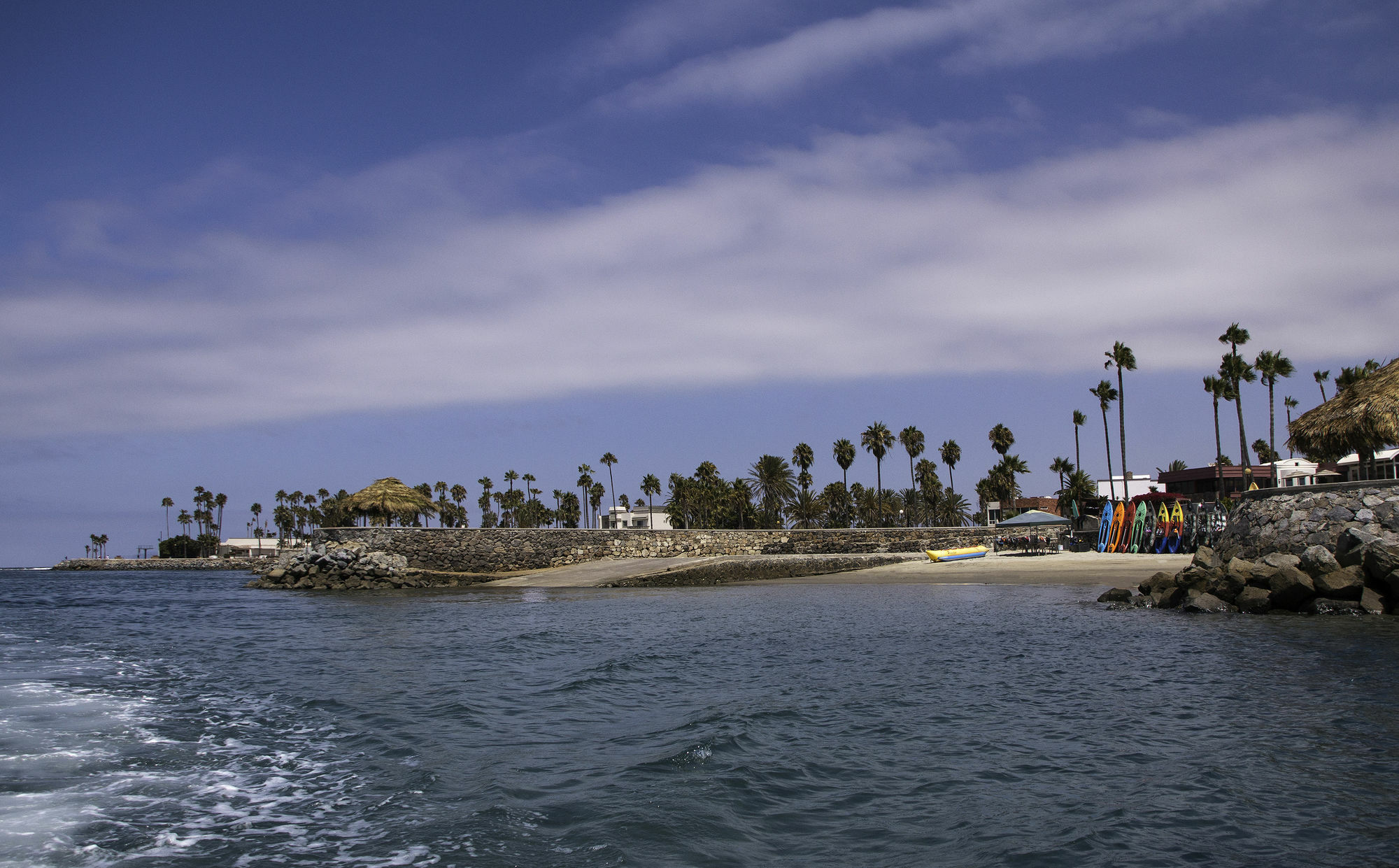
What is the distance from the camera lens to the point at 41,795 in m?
7.43

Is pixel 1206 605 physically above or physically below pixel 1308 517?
below

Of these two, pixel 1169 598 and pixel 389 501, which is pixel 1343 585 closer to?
pixel 1169 598

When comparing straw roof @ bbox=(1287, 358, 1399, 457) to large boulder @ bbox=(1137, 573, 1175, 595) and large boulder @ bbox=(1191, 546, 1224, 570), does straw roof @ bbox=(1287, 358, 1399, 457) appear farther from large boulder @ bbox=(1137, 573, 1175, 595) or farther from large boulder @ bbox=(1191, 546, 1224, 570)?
large boulder @ bbox=(1137, 573, 1175, 595)

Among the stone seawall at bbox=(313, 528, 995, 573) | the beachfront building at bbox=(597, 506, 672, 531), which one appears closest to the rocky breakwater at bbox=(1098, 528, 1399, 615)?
the stone seawall at bbox=(313, 528, 995, 573)

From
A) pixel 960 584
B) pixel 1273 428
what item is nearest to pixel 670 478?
pixel 1273 428

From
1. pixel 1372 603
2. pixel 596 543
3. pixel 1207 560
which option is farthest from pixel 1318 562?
pixel 596 543

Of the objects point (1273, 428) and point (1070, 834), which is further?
point (1273, 428)

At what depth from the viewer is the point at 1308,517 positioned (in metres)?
21.9

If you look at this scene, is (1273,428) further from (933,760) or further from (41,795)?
(41,795)

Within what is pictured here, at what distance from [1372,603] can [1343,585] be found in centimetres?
66

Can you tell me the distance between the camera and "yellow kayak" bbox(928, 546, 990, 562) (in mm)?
41875

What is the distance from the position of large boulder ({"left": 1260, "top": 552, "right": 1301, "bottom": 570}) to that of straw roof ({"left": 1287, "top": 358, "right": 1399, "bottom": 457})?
4.97 meters

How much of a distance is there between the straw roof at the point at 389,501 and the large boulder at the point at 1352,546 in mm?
41924

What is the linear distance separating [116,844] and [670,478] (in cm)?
9131
